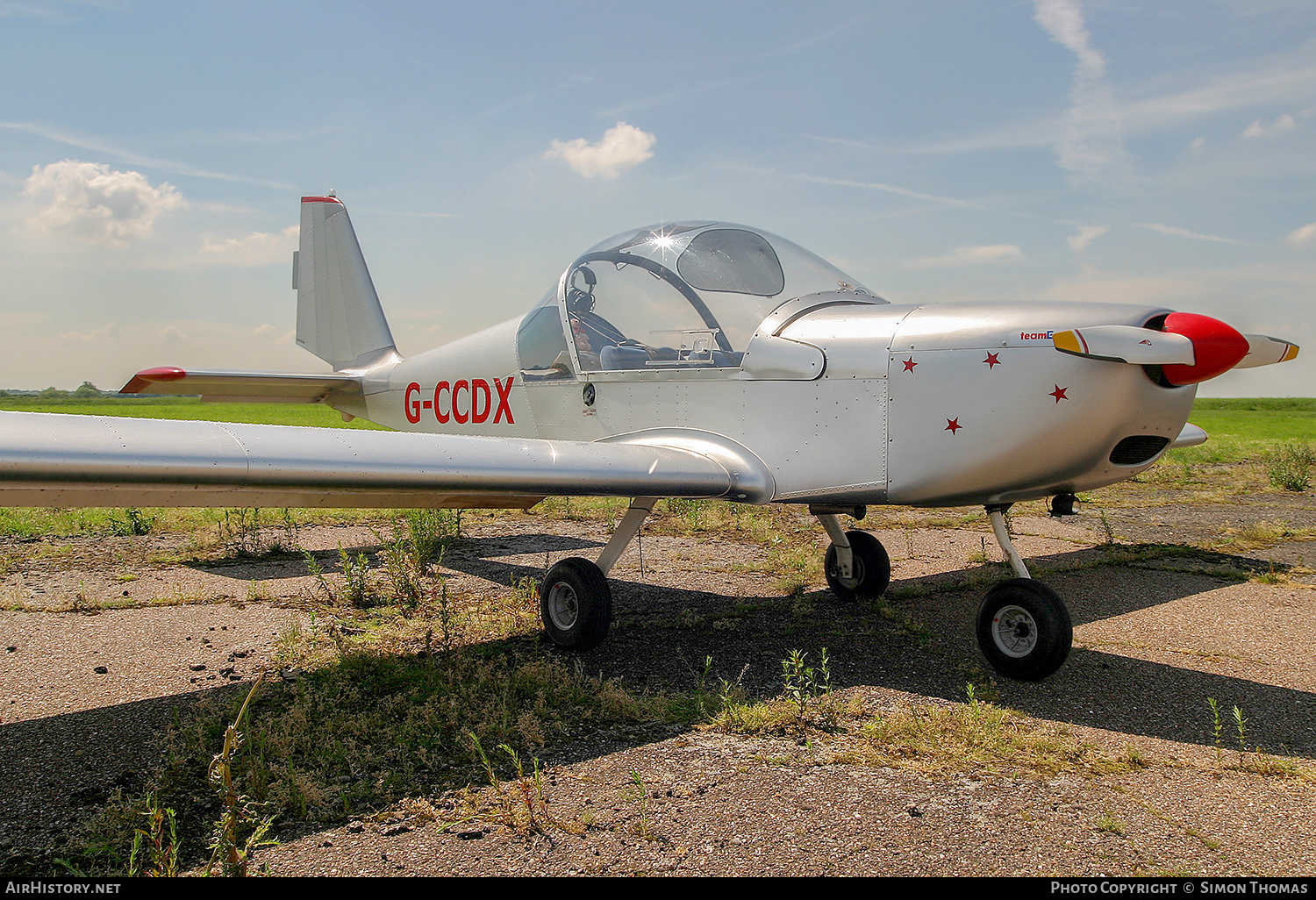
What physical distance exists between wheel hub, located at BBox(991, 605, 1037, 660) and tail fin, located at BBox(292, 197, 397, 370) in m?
7.04

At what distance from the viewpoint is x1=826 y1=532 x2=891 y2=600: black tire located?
6.31m

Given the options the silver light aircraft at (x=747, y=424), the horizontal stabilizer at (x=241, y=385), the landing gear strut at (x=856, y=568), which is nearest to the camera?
the silver light aircraft at (x=747, y=424)

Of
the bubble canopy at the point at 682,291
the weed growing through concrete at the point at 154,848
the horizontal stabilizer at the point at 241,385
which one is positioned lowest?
the weed growing through concrete at the point at 154,848

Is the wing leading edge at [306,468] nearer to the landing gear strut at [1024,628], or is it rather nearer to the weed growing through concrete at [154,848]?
the weed growing through concrete at [154,848]

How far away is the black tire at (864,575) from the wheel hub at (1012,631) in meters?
1.88

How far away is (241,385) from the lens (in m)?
7.65

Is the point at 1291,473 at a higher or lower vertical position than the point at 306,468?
lower

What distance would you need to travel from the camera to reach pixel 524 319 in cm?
649

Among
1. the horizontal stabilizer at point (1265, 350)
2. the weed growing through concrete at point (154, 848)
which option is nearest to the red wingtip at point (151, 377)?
Answer: the weed growing through concrete at point (154, 848)

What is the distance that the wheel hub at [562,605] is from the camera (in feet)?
17.1

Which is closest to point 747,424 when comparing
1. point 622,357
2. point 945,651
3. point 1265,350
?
point 622,357

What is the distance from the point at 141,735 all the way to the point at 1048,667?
4.39 meters

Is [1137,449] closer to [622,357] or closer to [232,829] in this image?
[622,357]

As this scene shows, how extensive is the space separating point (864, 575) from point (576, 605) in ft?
7.91
